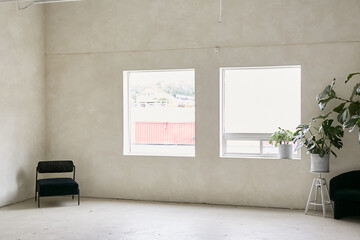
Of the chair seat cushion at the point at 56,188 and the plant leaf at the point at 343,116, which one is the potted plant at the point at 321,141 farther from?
the chair seat cushion at the point at 56,188

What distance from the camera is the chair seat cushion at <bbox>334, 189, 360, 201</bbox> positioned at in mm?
6047

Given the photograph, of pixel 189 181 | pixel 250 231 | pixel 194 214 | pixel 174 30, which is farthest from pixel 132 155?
pixel 250 231

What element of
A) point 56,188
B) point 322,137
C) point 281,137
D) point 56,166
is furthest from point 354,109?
point 56,166

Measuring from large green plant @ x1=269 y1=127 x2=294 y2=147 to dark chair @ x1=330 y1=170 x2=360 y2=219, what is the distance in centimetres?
93

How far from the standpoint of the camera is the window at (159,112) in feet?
25.2

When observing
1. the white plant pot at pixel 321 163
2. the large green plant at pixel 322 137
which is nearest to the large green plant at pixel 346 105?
the large green plant at pixel 322 137

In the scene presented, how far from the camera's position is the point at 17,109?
753 centimetres

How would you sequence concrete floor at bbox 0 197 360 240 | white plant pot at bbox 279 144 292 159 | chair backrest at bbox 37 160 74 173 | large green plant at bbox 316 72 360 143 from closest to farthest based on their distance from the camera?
concrete floor at bbox 0 197 360 240, large green plant at bbox 316 72 360 143, white plant pot at bbox 279 144 292 159, chair backrest at bbox 37 160 74 173

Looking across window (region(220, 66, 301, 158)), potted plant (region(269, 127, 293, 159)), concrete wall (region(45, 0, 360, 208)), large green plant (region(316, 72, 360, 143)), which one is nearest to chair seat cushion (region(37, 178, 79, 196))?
concrete wall (region(45, 0, 360, 208))

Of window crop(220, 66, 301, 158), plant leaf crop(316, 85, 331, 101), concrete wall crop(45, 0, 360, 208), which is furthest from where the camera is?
window crop(220, 66, 301, 158)

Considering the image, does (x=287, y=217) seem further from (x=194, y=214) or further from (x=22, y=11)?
(x=22, y=11)

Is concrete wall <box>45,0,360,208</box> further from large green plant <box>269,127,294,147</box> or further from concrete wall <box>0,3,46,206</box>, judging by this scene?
large green plant <box>269,127,294,147</box>

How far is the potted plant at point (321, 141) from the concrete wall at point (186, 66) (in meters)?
0.39

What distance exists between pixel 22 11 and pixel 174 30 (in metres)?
2.65
